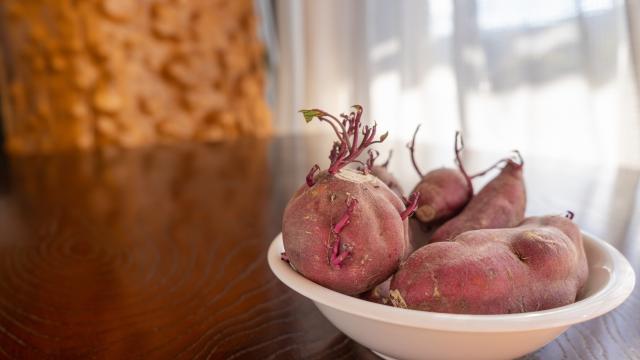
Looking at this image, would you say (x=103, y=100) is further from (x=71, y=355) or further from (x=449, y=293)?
(x=449, y=293)

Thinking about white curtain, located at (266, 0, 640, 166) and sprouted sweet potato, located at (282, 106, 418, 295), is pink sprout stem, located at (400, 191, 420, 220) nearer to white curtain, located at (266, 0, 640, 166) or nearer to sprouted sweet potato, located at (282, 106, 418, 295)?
sprouted sweet potato, located at (282, 106, 418, 295)

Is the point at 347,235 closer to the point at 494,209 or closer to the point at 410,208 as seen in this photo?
the point at 410,208

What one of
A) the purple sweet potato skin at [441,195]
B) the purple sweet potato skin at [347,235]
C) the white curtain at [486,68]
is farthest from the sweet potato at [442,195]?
the white curtain at [486,68]

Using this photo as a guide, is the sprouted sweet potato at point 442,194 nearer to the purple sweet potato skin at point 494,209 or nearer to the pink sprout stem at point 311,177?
the purple sweet potato skin at point 494,209

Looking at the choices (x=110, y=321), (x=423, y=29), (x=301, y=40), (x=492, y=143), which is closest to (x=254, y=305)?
(x=110, y=321)

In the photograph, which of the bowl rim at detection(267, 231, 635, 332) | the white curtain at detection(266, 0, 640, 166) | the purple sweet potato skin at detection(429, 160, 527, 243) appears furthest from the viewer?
the white curtain at detection(266, 0, 640, 166)

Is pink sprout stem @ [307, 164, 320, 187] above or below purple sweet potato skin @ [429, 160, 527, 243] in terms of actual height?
above

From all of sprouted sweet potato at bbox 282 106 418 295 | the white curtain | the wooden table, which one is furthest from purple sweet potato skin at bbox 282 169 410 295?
the white curtain
